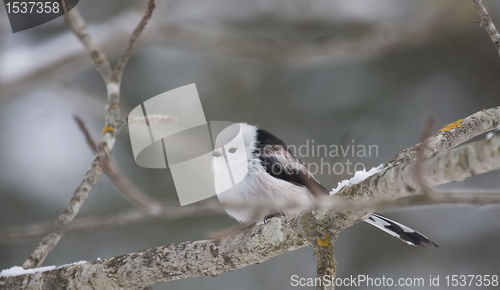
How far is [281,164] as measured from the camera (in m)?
3.38

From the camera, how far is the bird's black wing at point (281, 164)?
130 inches

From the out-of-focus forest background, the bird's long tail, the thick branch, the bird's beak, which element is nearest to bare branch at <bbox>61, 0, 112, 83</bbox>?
the bird's beak

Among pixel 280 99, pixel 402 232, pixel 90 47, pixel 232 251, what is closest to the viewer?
pixel 232 251

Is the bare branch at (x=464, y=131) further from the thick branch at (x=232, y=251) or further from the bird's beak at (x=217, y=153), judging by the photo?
the bird's beak at (x=217, y=153)

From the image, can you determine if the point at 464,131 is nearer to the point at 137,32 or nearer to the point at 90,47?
the point at 137,32

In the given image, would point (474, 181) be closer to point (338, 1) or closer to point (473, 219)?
→ point (473, 219)

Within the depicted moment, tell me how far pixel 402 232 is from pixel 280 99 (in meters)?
4.00

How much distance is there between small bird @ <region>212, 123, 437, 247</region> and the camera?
311 centimetres

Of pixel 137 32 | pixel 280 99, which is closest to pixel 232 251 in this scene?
pixel 137 32

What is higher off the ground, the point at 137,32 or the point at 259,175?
the point at 137,32

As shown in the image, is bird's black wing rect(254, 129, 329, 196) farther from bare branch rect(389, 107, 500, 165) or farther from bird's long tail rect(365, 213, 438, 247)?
bare branch rect(389, 107, 500, 165)

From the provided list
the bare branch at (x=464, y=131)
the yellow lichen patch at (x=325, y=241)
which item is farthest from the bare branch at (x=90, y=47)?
the bare branch at (x=464, y=131)

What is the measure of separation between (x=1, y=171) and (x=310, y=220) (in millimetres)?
5661

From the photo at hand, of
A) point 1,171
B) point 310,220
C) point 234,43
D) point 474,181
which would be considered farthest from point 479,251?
point 1,171
